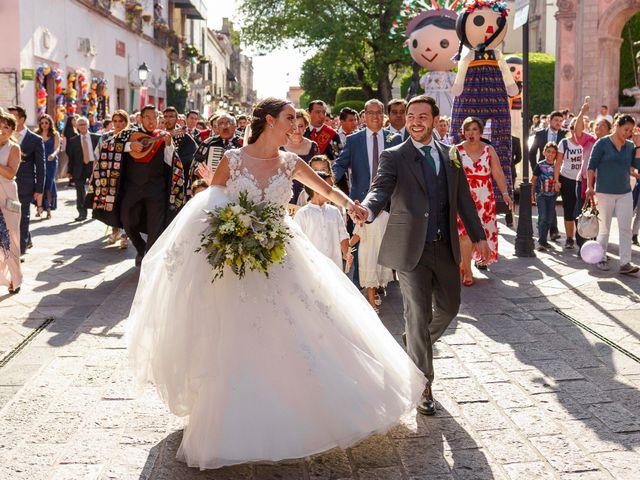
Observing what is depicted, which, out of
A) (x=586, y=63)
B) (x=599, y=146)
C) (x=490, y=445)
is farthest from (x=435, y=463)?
(x=586, y=63)

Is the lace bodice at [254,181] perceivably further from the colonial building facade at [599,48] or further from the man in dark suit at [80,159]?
the colonial building facade at [599,48]

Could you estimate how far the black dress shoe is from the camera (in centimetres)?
532

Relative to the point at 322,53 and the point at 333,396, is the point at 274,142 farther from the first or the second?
the point at 322,53

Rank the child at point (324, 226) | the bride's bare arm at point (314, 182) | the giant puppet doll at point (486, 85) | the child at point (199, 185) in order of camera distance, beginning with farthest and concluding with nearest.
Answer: the giant puppet doll at point (486, 85)
the child at point (199, 185)
the child at point (324, 226)
the bride's bare arm at point (314, 182)

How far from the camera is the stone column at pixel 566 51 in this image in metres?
33.0

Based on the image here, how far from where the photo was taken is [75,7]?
26141 mm

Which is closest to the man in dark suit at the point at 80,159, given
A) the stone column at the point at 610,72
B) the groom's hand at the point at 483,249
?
the groom's hand at the point at 483,249

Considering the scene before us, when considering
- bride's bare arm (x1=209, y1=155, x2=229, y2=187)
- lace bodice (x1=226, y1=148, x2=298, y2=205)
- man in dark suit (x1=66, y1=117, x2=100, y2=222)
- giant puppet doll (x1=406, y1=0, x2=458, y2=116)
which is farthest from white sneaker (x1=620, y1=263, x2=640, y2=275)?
giant puppet doll (x1=406, y1=0, x2=458, y2=116)

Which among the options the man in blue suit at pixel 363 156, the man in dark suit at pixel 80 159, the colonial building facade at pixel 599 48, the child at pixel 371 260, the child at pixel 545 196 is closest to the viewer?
the child at pixel 371 260

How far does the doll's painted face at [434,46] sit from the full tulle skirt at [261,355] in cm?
1547

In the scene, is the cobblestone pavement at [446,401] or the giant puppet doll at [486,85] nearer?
the cobblestone pavement at [446,401]

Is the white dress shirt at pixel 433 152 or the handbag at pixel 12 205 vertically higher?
the white dress shirt at pixel 433 152

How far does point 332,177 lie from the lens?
810 cm

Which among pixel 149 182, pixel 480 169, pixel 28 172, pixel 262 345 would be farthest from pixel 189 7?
pixel 262 345
